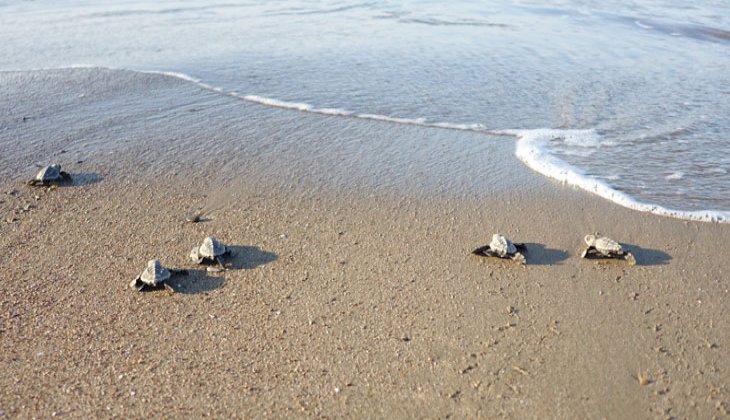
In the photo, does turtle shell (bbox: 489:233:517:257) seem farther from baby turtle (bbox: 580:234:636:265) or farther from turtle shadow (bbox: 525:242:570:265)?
baby turtle (bbox: 580:234:636:265)

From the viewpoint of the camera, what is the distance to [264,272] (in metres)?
3.87

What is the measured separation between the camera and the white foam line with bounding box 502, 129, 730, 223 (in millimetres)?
4625

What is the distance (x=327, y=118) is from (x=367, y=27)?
608 cm

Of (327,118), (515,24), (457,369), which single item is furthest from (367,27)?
(457,369)

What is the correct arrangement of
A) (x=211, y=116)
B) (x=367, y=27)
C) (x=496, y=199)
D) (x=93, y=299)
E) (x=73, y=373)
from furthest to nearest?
(x=367, y=27) → (x=211, y=116) → (x=496, y=199) → (x=93, y=299) → (x=73, y=373)

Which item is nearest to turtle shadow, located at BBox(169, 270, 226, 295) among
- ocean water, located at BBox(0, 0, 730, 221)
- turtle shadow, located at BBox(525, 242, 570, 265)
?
turtle shadow, located at BBox(525, 242, 570, 265)

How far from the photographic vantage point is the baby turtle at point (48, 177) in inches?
190

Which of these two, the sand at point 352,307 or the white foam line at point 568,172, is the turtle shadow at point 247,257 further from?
the white foam line at point 568,172

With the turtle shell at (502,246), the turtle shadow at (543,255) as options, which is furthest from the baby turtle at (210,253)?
the turtle shadow at (543,255)

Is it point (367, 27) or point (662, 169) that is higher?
point (367, 27)

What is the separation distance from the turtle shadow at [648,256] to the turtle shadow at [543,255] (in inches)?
19.9

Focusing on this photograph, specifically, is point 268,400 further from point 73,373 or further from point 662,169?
point 662,169

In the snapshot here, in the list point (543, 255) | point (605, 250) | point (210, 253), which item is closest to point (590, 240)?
point (605, 250)

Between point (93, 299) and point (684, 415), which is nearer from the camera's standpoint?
point (684, 415)
